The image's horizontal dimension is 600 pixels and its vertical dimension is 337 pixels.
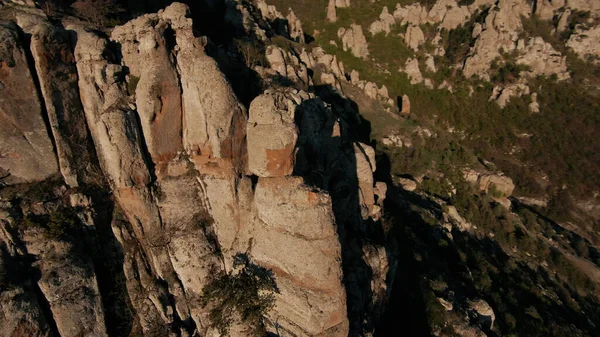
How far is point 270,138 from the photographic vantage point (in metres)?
18.5

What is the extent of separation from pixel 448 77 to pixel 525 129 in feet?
66.8

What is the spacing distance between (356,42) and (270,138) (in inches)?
2833

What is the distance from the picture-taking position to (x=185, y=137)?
67.8 ft

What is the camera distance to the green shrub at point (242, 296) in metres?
18.8

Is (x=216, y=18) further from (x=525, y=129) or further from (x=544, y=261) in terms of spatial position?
(x=525, y=129)

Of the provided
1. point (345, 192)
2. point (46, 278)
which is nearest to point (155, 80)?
point (46, 278)

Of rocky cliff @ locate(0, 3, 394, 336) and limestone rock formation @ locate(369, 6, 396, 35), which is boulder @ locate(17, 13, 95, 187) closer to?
rocky cliff @ locate(0, 3, 394, 336)

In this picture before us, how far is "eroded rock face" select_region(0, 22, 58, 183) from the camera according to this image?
57.6 ft

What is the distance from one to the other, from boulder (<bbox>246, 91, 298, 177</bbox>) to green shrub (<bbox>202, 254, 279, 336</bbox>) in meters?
5.53

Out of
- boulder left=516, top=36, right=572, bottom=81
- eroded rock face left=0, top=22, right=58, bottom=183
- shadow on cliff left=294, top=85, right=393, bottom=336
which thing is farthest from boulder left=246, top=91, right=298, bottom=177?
boulder left=516, top=36, right=572, bottom=81

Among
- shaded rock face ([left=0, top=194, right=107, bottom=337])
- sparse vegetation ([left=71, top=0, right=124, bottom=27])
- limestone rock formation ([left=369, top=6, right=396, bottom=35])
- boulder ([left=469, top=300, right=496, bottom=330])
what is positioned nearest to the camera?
shaded rock face ([left=0, top=194, right=107, bottom=337])

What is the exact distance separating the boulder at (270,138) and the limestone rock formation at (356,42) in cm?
6927

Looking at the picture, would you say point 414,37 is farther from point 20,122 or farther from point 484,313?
point 20,122

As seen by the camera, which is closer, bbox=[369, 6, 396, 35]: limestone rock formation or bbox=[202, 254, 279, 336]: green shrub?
bbox=[202, 254, 279, 336]: green shrub
